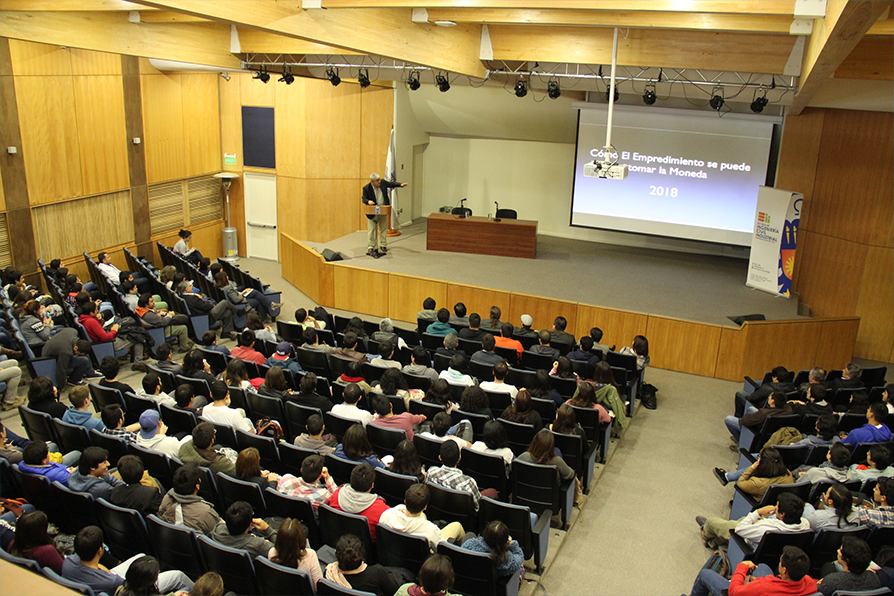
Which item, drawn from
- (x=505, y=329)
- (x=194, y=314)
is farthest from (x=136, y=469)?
(x=194, y=314)

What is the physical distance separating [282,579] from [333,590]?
0.30 meters

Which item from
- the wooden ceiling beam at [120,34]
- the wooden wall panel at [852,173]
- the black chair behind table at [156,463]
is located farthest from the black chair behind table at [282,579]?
the wooden wall panel at [852,173]

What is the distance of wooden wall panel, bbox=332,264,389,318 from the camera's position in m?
11.0

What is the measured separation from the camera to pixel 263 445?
16.6 ft

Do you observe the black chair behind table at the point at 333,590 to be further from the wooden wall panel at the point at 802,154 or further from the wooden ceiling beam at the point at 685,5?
the wooden wall panel at the point at 802,154

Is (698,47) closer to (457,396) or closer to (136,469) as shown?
(457,396)

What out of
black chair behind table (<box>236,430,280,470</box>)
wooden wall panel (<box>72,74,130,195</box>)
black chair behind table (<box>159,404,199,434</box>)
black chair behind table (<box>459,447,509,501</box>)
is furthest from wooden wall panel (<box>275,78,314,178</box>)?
black chair behind table (<box>459,447,509,501</box>)

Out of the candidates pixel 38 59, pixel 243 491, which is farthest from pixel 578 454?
pixel 38 59

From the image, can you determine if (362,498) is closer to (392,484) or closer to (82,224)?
(392,484)

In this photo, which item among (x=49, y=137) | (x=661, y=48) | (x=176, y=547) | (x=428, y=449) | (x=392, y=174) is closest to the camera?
(x=176, y=547)

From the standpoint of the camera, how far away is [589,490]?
6230 millimetres

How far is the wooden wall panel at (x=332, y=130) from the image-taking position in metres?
13.8

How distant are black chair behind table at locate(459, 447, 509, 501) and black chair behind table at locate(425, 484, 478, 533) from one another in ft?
1.57

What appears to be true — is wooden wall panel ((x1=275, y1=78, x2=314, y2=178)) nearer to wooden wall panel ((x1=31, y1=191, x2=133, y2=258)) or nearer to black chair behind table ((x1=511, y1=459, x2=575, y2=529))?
wooden wall panel ((x1=31, y1=191, x2=133, y2=258))
